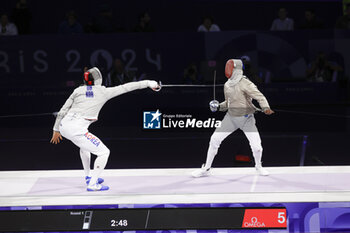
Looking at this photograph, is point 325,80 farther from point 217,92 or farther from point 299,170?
point 217,92

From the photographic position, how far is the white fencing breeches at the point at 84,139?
348cm

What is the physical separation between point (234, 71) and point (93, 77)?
939 millimetres

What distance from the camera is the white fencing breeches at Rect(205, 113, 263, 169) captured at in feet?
11.7

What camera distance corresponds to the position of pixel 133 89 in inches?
136

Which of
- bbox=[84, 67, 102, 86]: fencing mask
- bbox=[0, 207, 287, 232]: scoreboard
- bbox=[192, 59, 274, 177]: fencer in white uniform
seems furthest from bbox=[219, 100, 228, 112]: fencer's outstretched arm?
bbox=[84, 67, 102, 86]: fencing mask

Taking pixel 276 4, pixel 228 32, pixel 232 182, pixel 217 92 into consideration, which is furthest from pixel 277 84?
pixel 276 4

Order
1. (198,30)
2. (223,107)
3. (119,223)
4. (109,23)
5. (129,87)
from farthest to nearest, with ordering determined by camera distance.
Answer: (198,30)
(109,23)
(223,107)
(129,87)
(119,223)

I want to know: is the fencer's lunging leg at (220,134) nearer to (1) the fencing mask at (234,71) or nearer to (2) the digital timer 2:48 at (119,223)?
(1) the fencing mask at (234,71)

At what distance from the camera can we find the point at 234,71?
12.0 feet

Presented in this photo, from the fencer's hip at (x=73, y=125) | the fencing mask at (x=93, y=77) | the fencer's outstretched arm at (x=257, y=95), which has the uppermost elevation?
the fencing mask at (x=93, y=77)

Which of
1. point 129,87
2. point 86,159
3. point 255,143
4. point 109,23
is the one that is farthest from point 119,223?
point 109,23

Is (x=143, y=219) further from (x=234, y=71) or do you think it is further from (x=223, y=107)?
(x=234, y=71)

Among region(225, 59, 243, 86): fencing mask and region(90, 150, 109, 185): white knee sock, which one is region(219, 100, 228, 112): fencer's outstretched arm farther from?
region(90, 150, 109, 185): white knee sock

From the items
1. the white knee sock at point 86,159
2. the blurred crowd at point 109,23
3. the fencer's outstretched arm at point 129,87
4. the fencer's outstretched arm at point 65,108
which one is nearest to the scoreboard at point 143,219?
the white knee sock at point 86,159
